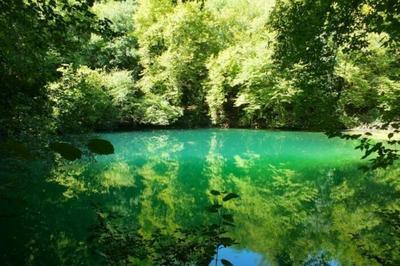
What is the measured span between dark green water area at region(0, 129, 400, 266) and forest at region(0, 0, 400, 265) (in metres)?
0.07

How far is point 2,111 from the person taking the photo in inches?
239

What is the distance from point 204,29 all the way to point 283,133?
808 cm

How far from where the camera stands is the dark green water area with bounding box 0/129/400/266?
15.5 feet

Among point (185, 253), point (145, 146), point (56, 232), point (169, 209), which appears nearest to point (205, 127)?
point (145, 146)

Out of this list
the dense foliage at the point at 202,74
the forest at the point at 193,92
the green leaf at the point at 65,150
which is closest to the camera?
the green leaf at the point at 65,150

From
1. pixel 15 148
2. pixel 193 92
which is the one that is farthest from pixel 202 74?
pixel 15 148

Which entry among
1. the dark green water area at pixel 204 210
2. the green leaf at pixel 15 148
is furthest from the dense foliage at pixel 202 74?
the green leaf at pixel 15 148

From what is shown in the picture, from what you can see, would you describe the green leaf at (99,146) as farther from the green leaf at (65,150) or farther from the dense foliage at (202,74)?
the dense foliage at (202,74)

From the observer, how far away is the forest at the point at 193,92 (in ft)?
18.1

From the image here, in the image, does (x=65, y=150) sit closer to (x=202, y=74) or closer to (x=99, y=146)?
(x=99, y=146)

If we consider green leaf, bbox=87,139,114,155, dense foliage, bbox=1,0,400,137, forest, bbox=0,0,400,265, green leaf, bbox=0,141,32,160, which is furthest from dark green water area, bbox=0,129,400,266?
dense foliage, bbox=1,0,400,137

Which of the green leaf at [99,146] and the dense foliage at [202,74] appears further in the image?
the dense foliage at [202,74]

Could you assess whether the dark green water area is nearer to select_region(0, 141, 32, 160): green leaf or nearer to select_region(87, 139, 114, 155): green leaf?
select_region(0, 141, 32, 160): green leaf

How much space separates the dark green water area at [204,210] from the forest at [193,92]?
7 cm
